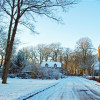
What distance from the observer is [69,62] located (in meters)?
82.8

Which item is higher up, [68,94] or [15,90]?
[15,90]

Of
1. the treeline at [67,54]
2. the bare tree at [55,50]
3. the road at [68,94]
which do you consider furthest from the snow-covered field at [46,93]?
the bare tree at [55,50]

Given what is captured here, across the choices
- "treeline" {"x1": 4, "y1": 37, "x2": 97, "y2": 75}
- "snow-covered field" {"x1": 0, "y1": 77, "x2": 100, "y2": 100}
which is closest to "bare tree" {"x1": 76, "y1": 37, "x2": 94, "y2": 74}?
"treeline" {"x1": 4, "y1": 37, "x2": 97, "y2": 75}

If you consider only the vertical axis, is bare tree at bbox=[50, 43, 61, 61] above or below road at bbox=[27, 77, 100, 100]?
above

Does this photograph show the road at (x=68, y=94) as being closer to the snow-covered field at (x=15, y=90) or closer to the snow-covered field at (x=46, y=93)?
the snow-covered field at (x=46, y=93)

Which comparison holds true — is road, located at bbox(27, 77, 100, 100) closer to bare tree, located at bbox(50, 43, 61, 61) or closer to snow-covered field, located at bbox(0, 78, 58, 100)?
snow-covered field, located at bbox(0, 78, 58, 100)

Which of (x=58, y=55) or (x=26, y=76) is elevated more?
(x=58, y=55)

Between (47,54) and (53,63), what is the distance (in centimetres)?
501

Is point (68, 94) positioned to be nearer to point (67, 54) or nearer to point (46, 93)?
point (46, 93)

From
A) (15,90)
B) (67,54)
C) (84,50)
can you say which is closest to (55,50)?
(67,54)

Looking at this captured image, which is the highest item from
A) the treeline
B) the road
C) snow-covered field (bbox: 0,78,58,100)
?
the treeline

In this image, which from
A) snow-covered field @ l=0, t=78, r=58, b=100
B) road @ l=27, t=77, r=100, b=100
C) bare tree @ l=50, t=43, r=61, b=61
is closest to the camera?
snow-covered field @ l=0, t=78, r=58, b=100

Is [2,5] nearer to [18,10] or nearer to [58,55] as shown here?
[18,10]

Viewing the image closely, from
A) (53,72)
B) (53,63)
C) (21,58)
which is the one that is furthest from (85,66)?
(21,58)
